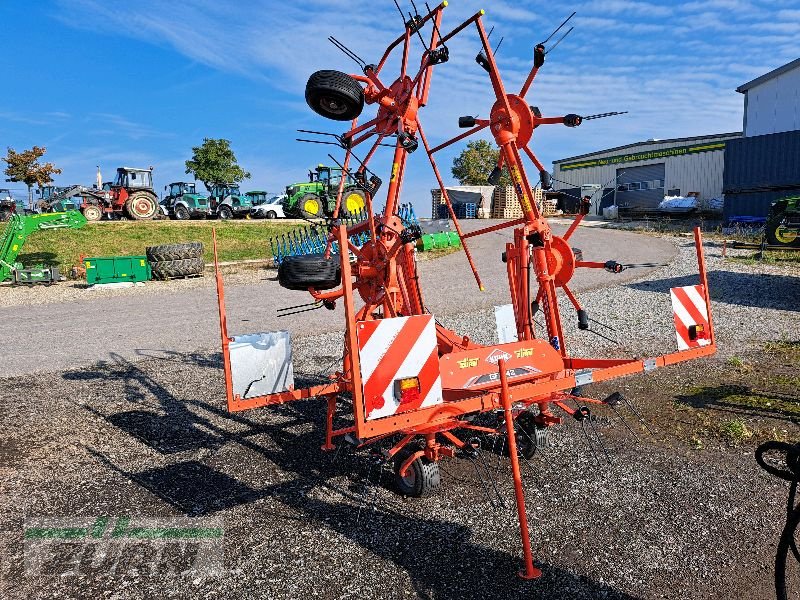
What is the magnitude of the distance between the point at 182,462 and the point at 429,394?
3.24 meters

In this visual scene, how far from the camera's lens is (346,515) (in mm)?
4652

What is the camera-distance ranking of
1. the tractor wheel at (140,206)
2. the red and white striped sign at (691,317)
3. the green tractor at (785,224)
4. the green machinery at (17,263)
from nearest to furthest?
the red and white striped sign at (691,317), the green tractor at (785,224), the green machinery at (17,263), the tractor wheel at (140,206)

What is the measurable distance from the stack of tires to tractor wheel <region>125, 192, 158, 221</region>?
11701 millimetres

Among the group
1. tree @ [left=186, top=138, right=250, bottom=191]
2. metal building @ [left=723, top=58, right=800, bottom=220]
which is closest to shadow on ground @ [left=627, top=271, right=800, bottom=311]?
metal building @ [left=723, top=58, right=800, bottom=220]

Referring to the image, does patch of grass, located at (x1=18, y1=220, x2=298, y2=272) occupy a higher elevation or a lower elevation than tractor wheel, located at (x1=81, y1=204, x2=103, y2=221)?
lower

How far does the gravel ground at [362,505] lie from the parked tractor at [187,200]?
27.5 meters

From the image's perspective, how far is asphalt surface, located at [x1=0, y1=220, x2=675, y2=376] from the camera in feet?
36.7

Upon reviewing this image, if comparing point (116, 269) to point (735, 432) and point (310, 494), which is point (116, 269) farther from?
point (735, 432)

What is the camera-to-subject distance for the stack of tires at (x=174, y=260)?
20.1 m

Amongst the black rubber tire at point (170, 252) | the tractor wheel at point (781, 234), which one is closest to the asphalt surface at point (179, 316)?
the black rubber tire at point (170, 252)

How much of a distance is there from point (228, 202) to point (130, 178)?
5850 millimetres

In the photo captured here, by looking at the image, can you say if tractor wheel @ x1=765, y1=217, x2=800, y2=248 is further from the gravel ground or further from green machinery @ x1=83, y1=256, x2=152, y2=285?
green machinery @ x1=83, y1=256, x2=152, y2=285

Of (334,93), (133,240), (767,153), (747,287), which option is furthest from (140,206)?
(767,153)

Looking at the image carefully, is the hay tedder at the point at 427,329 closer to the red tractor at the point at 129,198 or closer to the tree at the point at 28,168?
the red tractor at the point at 129,198
